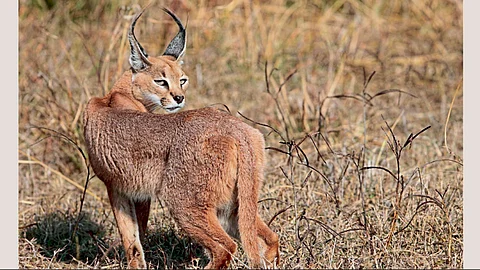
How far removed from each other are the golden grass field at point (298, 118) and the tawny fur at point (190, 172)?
273 millimetres

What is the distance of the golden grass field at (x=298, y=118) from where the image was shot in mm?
5031

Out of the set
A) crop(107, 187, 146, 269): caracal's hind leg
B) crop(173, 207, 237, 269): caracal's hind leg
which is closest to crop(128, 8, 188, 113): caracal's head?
crop(107, 187, 146, 269): caracal's hind leg

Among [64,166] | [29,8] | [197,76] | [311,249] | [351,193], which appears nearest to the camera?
[311,249]

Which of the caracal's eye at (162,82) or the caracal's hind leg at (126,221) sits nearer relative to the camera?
the caracal's hind leg at (126,221)

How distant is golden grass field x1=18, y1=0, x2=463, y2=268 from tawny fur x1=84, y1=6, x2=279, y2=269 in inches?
10.7

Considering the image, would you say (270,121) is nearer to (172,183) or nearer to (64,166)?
(64,166)

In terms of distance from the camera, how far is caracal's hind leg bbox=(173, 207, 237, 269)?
4.26 meters

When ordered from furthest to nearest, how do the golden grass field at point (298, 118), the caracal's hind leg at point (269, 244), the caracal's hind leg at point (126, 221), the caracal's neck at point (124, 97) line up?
the caracal's neck at point (124, 97)
the golden grass field at point (298, 118)
the caracal's hind leg at point (126, 221)
the caracal's hind leg at point (269, 244)

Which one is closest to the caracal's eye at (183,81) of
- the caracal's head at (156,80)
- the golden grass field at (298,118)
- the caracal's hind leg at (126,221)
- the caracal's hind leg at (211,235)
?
the caracal's head at (156,80)

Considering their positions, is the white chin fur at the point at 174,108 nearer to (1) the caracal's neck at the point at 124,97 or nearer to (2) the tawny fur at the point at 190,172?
(2) the tawny fur at the point at 190,172

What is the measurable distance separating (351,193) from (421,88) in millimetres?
3261

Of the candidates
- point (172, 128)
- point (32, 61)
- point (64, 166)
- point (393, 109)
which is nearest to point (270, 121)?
point (393, 109)

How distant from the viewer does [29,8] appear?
9203mm

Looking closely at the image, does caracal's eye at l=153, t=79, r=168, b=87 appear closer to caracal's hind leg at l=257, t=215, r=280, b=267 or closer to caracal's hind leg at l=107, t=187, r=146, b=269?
caracal's hind leg at l=107, t=187, r=146, b=269
